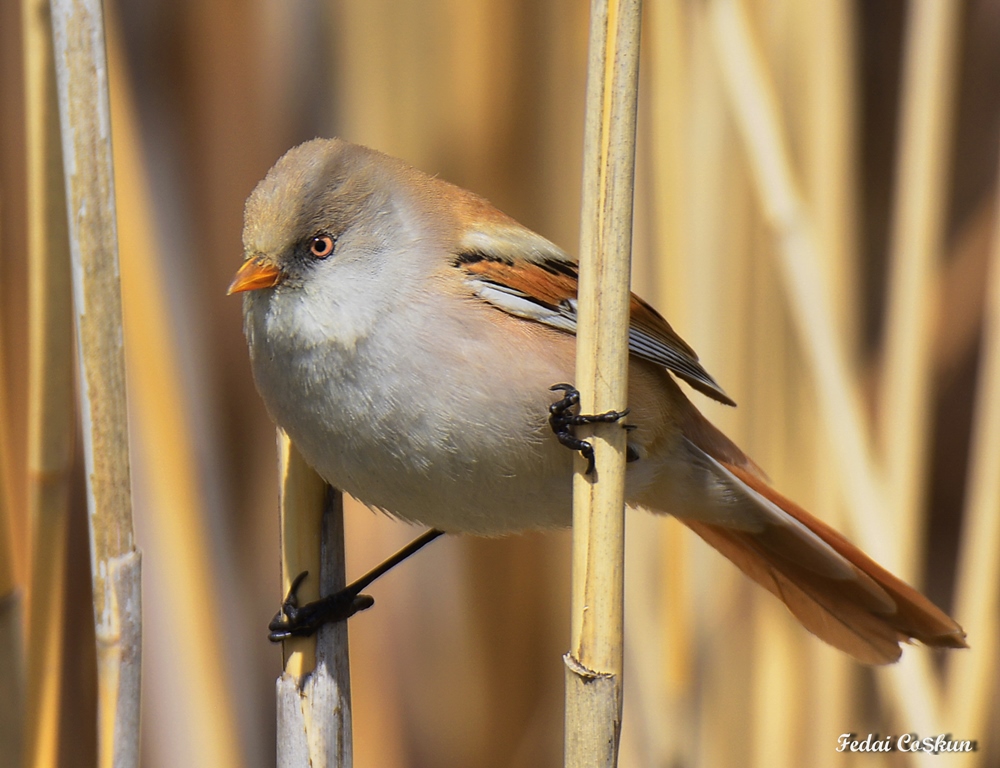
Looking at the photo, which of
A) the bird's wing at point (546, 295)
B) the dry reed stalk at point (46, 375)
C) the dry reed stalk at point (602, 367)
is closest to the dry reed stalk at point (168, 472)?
the dry reed stalk at point (46, 375)

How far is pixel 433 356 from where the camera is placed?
1.26m

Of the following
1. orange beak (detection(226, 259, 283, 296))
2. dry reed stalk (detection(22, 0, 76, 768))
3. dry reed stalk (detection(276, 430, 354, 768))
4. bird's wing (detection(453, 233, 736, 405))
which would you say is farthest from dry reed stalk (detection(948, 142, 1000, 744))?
dry reed stalk (detection(22, 0, 76, 768))

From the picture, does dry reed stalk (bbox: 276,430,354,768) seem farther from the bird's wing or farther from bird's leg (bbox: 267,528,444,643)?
the bird's wing

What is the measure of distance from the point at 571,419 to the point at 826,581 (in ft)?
2.07

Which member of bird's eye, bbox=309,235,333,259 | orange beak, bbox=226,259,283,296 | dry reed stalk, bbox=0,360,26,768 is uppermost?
bird's eye, bbox=309,235,333,259

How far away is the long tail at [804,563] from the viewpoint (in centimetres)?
150

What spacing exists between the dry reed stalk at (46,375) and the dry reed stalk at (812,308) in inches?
40.4

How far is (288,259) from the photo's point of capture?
1.27m

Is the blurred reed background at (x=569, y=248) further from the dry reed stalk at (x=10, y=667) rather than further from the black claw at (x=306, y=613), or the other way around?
the black claw at (x=306, y=613)

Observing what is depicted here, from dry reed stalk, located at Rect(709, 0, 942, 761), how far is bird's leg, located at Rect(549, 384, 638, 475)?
55 centimetres

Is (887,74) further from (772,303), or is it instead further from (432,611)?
(432,611)

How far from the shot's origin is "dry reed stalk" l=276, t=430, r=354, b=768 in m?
1.21

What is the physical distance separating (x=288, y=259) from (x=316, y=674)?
537 mm

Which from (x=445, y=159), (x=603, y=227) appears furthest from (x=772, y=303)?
(x=603, y=227)
